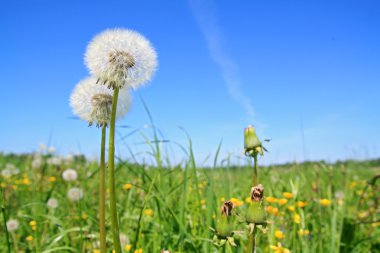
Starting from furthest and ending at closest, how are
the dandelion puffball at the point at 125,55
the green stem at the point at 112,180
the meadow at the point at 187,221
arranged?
the meadow at the point at 187,221, the dandelion puffball at the point at 125,55, the green stem at the point at 112,180

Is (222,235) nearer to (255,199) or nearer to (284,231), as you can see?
(255,199)

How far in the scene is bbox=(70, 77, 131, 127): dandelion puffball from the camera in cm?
147

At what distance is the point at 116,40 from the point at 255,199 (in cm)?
71

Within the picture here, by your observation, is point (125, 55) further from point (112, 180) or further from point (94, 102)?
point (112, 180)

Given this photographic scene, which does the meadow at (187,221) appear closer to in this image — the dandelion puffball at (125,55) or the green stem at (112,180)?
the green stem at (112,180)

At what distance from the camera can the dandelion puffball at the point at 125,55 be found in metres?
1.39

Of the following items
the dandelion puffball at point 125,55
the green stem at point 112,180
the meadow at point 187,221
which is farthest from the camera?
the meadow at point 187,221

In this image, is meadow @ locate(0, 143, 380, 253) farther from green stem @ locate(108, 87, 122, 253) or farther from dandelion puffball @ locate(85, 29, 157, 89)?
dandelion puffball @ locate(85, 29, 157, 89)

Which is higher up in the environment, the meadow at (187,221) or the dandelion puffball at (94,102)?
the dandelion puffball at (94,102)

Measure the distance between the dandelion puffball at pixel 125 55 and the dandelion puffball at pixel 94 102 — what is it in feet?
0.29

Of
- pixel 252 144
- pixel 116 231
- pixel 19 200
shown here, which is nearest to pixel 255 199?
pixel 252 144

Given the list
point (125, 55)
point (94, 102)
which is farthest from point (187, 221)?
point (125, 55)

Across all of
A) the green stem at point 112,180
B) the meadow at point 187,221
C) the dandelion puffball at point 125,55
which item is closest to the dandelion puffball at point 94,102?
the dandelion puffball at point 125,55

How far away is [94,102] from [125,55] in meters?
0.22
